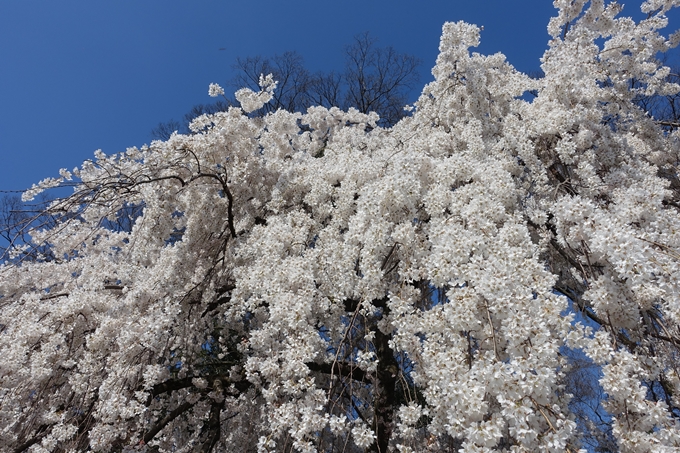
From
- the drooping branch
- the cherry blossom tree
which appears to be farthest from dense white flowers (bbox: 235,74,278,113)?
the drooping branch

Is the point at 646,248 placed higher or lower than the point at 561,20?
lower

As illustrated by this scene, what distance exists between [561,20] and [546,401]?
557 cm

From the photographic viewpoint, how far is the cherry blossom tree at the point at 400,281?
2.17m

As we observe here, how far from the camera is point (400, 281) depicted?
3.02 m

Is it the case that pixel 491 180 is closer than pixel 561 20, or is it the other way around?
pixel 491 180

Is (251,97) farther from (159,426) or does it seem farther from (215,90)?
(159,426)

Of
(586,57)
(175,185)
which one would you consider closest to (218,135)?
(175,185)

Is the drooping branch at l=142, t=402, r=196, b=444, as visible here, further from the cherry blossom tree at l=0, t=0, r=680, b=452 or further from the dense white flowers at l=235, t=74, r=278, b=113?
the dense white flowers at l=235, t=74, r=278, b=113

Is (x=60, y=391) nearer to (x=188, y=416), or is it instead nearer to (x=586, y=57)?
(x=188, y=416)

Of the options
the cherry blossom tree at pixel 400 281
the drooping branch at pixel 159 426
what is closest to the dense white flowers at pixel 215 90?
the cherry blossom tree at pixel 400 281

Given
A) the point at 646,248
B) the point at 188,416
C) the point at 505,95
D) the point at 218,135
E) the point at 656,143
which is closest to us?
the point at 646,248

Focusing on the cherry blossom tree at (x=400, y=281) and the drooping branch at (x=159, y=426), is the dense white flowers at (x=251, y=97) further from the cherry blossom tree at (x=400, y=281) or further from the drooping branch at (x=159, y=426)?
the drooping branch at (x=159, y=426)

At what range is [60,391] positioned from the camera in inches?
158

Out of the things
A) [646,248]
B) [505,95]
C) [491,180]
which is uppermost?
[505,95]
